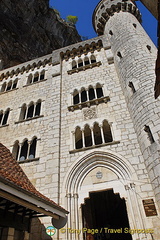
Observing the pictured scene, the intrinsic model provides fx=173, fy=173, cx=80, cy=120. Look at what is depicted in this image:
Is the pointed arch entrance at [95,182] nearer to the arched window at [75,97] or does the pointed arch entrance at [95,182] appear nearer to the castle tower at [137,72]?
the castle tower at [137,72]

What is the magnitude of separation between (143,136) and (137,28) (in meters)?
9.95

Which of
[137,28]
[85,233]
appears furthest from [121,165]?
[137,28]

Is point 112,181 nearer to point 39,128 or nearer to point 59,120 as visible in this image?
point 59,120

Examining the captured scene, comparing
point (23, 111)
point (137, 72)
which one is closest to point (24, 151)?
point (23, 111)

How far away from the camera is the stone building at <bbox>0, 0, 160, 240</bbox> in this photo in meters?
7.61

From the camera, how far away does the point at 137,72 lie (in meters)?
10.3

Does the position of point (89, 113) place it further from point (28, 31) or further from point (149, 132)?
point (28, 31)

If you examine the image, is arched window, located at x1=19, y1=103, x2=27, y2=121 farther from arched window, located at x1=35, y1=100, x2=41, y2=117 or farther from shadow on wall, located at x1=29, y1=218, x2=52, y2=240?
shadow on wall, located at x1=29, y1=218, x2=52, y2=240

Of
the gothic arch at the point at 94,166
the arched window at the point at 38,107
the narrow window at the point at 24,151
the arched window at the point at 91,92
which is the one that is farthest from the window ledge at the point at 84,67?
the gothic arch at the point at 94,166

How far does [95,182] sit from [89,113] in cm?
428

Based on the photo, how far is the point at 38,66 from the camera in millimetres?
16203

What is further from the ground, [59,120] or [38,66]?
[38,66]

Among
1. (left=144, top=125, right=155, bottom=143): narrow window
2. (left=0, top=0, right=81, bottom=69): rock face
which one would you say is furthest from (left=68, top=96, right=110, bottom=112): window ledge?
(left=0, top=0, right=81, bottom=69): rock face

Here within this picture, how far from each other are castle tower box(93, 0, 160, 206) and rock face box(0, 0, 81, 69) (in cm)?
1133
